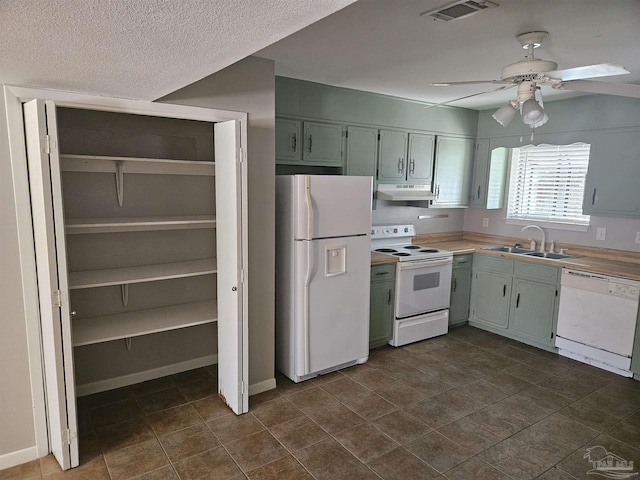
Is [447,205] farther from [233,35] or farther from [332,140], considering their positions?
[233,35]

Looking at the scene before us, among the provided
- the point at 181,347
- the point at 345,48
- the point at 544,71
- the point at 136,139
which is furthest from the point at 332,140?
the point at 181,347

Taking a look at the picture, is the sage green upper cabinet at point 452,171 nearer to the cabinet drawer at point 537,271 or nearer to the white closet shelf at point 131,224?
the cabinet drawer at point 537,271

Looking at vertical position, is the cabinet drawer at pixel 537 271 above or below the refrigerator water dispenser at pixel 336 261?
below

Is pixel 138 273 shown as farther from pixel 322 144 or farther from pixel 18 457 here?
pixel 322 144

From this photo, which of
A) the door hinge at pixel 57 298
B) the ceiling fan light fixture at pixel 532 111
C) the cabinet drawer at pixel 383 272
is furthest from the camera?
the cabinet drawer at pixel 383 272

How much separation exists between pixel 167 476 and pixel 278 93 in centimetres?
284

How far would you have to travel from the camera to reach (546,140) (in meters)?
4.44

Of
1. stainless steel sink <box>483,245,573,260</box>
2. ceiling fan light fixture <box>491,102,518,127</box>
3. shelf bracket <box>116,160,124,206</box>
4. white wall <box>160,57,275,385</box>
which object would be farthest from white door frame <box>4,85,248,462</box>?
stainless steel sink <box>483,245,573,260</box>

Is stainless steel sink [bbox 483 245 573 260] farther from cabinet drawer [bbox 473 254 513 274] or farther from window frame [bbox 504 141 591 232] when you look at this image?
window frame [bbox 504 141 591 232]

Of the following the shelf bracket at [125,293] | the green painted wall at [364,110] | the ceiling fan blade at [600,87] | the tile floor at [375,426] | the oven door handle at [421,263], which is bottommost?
the tile floor at [375,426]

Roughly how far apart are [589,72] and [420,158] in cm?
253

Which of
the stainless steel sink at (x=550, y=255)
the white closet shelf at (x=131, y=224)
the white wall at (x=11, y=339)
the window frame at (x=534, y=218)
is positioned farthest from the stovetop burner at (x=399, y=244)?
the white wall at (x=11, y=339)

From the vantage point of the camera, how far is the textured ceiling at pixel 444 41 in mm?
2096

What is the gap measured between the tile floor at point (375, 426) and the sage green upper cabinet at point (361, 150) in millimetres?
1854
